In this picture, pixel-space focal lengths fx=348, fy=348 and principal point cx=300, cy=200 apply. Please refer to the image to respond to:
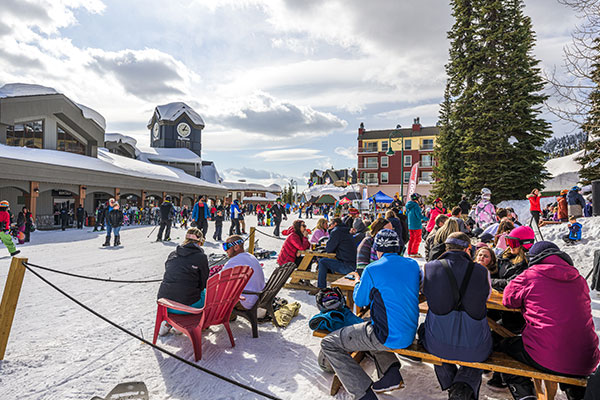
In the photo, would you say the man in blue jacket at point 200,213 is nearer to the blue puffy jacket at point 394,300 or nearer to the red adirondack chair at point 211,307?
the red adirondack chair at point 211,307

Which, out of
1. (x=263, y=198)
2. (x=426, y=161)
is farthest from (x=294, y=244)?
(x=263, y=198)

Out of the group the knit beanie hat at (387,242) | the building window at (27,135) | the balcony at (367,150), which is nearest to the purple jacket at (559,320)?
the knit beanie hat at (387,242)

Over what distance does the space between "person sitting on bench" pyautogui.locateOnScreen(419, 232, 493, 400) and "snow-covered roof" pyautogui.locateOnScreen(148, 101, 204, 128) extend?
52.9m

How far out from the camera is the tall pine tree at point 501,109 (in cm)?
1761

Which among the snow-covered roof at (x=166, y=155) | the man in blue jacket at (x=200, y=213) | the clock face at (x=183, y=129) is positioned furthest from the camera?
the clock face at (x=183, y=129)

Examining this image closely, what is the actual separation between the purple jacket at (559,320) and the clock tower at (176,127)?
52.4m

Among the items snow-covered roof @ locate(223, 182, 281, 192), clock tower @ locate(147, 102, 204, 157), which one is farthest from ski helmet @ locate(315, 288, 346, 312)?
snow-covered roof @ locate(223, 182, 281, 192)

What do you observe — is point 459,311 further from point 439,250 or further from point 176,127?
point 176,127

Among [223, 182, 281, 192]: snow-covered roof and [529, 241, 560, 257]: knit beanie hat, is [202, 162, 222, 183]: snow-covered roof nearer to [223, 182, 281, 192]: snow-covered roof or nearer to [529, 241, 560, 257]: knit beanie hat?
[223, 182, 281, 192]: snow-covered roof

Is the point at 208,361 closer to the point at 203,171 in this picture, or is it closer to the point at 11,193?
the point at 11,193

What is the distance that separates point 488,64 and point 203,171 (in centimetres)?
4256

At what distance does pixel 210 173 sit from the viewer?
175 ft

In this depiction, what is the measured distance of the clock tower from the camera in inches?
1991

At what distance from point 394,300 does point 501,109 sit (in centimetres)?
1875
